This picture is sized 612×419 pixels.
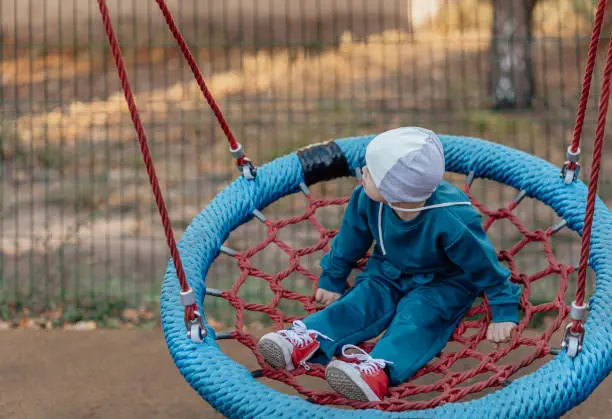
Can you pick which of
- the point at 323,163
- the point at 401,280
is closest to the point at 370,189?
the point at 401,280

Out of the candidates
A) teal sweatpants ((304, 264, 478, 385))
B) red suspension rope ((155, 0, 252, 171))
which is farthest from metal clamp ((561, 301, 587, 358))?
red suspension rope ((155, 0, 252, 171))

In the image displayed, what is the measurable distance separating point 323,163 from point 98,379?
1.14 meters

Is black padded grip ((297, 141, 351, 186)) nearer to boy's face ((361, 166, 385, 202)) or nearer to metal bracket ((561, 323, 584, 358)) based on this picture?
boy's face ((361, 166, 385, 202))

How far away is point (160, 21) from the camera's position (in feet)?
32.0

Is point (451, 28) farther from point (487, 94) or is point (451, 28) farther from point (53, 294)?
point (53, 294)

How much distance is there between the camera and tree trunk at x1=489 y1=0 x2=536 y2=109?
21.4 ft

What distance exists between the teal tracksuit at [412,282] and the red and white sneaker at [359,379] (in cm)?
8

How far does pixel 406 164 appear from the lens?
2344mm

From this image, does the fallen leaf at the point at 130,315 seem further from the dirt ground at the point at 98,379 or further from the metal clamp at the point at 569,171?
the metal clamp at the point at 569,171

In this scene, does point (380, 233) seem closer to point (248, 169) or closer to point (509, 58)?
point (248, 169)

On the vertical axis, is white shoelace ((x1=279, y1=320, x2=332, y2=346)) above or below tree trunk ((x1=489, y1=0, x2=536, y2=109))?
below

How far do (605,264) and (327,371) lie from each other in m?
0.88

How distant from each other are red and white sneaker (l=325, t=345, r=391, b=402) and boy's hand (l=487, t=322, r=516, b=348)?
0.36m

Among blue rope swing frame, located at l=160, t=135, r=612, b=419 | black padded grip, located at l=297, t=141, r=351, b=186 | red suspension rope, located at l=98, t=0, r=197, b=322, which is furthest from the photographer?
black padded grip, located at l=297, t=141, r=351, b=186
